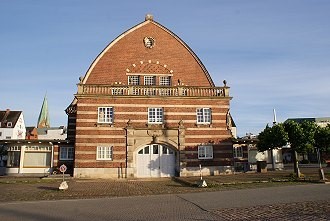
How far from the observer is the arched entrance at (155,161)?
90.9ft

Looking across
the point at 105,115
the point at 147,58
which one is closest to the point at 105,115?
the point at 105,115

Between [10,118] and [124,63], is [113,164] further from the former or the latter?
[10,118]

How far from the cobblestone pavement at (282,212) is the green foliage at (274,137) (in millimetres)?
11602

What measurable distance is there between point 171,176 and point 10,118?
60.8 metres

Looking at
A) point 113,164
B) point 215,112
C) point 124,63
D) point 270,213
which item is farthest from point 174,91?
point 270,213

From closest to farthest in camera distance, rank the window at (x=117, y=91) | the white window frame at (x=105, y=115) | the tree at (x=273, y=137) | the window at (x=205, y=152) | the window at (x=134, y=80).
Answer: the tree at (x=273, y=137) → the white window frame at (x=105, y=115) → the window at (x=205, y=152) → the window at (x=117, y=91) → the window at (x=134, y=80)

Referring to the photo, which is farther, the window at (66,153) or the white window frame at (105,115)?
the window at (66,153)

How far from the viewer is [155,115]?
2830cm

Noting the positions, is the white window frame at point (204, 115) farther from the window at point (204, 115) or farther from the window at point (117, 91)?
the window at point (117, 91)

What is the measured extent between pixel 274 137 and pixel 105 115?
15138mm

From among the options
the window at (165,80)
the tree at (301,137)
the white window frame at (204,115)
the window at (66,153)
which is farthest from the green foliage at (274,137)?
the window at (66,153)

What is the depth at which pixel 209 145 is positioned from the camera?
28359 mm

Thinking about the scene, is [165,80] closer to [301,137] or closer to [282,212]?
[301,137]

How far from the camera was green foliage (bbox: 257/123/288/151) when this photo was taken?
23453 millimetres
